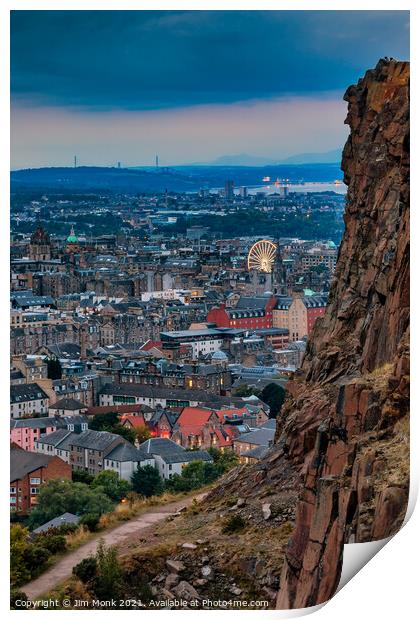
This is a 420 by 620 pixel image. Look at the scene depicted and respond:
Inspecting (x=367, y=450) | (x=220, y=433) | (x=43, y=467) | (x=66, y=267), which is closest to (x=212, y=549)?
(x=367, y=450)

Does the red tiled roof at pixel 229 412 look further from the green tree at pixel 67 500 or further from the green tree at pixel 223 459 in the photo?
the green tree at pixel 67 500

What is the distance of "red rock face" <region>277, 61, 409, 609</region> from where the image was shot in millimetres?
5996

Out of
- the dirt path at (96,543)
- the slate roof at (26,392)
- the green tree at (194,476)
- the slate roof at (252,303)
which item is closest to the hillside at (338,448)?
the dirt path at (96,543)

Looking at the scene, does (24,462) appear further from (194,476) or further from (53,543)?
(53,543)

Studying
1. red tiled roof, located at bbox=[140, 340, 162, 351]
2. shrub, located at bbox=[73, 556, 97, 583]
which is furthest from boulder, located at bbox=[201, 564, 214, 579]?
red tiled roof, located at bbox=[140, 340, 162, 351]

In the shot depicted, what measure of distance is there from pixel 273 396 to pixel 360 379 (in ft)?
37.4

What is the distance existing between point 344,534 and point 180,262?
33.3 metres

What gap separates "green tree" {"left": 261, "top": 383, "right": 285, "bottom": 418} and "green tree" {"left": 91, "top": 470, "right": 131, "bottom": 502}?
4715 millimetres

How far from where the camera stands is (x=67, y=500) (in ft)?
31.8

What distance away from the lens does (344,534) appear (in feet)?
19.4

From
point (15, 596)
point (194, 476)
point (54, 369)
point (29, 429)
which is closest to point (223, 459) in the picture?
point (194, 476)

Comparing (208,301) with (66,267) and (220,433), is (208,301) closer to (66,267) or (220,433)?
(66,267)

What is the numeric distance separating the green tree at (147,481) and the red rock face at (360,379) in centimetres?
167

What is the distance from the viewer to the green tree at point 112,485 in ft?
33.3
